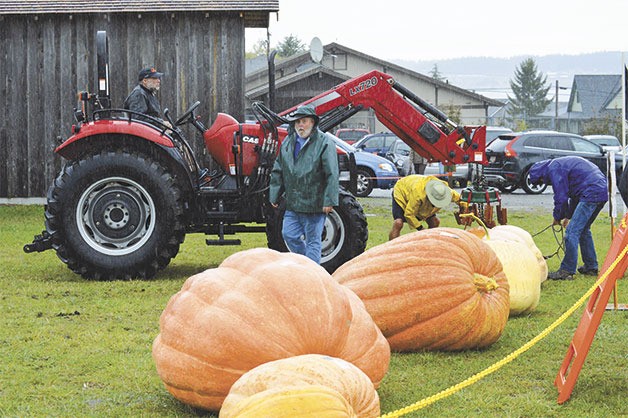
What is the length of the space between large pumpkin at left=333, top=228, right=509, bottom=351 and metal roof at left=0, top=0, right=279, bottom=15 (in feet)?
40.4

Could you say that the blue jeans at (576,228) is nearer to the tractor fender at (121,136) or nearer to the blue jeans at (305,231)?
the blue jeans at (305,231)

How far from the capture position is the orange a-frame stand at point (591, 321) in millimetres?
6156

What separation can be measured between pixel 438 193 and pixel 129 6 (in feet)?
31.6

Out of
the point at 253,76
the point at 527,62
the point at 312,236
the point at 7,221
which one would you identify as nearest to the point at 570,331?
the point at 312,236

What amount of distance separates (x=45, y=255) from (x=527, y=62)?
122066 mm

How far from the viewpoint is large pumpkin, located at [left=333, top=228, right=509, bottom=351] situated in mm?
7410

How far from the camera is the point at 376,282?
296 inches

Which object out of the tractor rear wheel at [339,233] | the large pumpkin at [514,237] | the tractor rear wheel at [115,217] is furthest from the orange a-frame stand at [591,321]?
the tractor rear wheel at [115,217]

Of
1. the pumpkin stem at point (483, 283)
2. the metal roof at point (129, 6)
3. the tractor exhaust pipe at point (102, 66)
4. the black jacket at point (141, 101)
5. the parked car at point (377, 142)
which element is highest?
the metal roof at point (129, 6)

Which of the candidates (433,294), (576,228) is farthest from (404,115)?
(433,294)

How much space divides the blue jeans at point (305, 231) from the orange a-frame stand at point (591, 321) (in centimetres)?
346

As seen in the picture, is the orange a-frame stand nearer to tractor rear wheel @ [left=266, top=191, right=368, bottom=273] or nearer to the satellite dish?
tractor rear wheel @ [left=266, top=191, right=368, bottom=273]

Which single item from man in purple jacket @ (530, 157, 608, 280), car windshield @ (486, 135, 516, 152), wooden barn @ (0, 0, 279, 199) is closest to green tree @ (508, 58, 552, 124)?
car windshield @ (486, 135, 516, 152)

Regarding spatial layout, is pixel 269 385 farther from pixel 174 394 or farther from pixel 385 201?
pixel 385 201
